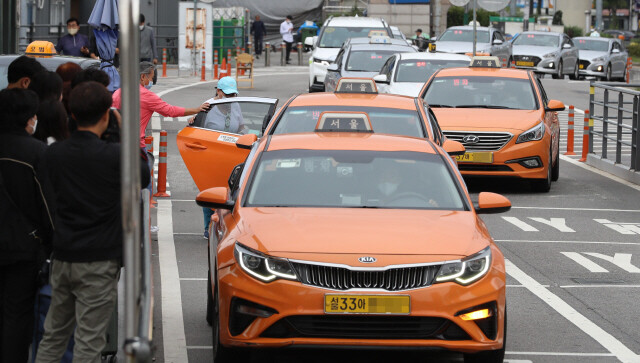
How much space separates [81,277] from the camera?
19.7 ft

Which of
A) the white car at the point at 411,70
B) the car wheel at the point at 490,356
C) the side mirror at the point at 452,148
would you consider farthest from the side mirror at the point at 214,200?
the white car at the point at 411,70

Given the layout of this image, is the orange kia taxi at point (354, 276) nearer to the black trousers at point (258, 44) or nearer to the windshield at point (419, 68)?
the windshield at point (419, 68)

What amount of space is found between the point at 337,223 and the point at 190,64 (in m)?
32.8

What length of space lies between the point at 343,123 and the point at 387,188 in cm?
126

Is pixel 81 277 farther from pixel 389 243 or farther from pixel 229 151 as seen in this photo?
pixel 229 151

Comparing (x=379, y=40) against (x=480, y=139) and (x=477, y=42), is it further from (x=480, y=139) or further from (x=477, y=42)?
(x=480, y=139)

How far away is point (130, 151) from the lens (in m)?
3.91

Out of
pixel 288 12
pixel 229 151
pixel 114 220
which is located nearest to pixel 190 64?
pixel 288 12

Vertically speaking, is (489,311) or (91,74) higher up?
(91,74)

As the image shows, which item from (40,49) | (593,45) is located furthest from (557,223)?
(593,45)

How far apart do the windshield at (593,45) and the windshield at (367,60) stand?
2140cm

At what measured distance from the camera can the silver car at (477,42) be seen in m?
40.2

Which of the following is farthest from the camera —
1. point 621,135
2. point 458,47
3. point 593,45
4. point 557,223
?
point 593,45

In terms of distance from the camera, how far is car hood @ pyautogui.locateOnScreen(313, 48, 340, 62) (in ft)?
106
